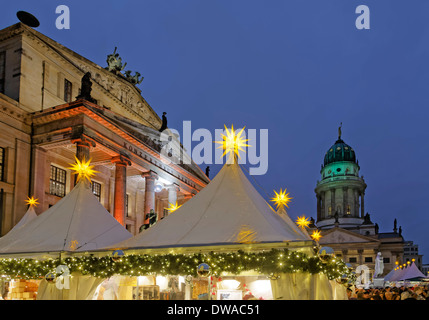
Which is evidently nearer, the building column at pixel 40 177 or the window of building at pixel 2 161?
the window of building at pixel 2 161

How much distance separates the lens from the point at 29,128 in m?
29.0

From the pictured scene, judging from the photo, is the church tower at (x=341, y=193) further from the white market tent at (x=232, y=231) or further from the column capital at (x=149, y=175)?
the white market tent at (x=232, y=231)

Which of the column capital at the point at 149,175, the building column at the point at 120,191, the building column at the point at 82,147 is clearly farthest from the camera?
the column capital at the point at 149,175

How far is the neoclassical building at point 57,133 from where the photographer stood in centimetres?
2734

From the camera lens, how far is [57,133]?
28.3m

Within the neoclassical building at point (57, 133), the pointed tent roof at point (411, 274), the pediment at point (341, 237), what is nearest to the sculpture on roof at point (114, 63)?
the neoclassical building at point (57, 133)

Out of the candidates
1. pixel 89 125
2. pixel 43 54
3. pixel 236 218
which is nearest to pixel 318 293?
pixel 236 218

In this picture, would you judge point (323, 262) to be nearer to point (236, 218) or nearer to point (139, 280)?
point (236, 218)

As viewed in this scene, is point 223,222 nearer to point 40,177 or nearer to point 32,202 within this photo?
point 32,202

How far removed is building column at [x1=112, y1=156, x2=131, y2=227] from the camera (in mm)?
30031

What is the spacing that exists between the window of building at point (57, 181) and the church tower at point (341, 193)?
83083mm

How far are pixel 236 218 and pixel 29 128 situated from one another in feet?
67.4

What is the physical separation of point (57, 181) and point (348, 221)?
288ft

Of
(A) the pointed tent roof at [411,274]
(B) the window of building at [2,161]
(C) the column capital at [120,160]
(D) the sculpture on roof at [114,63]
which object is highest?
(D) the sculpture on roof at [114,63]
